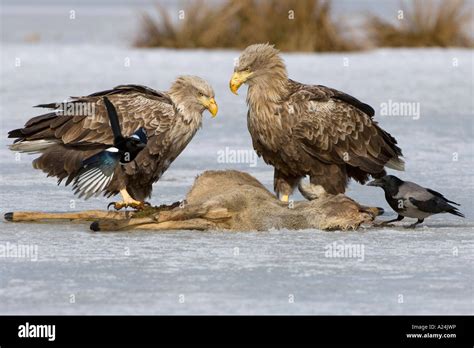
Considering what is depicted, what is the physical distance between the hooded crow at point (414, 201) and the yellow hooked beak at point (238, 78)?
1327 mm

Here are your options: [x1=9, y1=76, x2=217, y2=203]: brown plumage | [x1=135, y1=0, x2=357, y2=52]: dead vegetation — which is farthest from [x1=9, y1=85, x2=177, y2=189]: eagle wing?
[x1=135, y1=0, x2=357, y2=52]: dead vegetation

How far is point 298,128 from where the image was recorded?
28.3ft

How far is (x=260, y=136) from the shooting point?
8.67 m

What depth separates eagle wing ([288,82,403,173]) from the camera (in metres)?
8.67

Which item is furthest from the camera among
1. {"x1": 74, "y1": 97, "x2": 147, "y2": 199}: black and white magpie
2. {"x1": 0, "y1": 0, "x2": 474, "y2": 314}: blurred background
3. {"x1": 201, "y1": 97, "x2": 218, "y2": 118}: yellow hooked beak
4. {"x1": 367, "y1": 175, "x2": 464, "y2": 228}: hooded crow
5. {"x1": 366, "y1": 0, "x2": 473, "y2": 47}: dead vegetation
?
{"x1": 366, "y1": 0, "x2": 473, "y2": 47}: dead vegetation

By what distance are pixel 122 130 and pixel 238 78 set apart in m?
0.93

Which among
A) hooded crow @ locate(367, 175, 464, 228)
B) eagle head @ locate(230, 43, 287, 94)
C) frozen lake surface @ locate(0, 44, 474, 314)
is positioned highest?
eagle head @ locate(230, 43, 287, 94)

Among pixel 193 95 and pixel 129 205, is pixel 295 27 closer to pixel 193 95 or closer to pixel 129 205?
pixel 193 95

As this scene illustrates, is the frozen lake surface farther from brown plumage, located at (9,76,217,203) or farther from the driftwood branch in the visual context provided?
brown plumage, located at (9,76,217,203)

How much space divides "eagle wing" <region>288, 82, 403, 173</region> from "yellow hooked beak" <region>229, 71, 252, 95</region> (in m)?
0.38

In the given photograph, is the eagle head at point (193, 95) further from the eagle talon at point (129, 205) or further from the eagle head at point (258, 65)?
the eagle talon at point (129, 205)

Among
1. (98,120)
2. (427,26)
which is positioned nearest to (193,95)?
(98,120)
